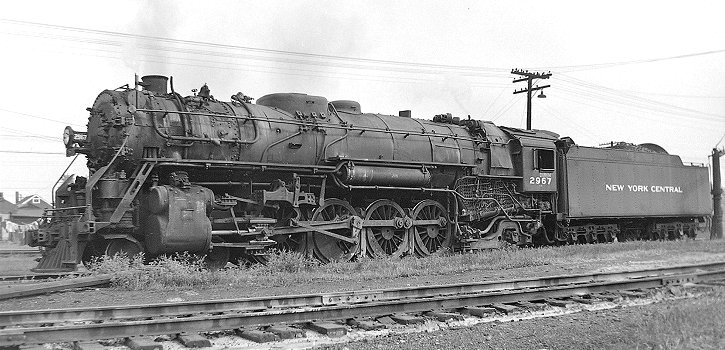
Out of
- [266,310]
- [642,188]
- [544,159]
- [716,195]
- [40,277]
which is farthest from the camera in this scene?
[716,195]

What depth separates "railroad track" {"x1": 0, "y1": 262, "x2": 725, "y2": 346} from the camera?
240 inches

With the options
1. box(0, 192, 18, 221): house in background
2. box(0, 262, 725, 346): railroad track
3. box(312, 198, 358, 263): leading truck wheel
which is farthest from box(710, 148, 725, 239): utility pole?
box(0, 192, 18, 221): house in background

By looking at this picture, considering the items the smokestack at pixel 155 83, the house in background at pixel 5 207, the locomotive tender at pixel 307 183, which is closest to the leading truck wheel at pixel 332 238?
the locomotive tender at pixel 307 183

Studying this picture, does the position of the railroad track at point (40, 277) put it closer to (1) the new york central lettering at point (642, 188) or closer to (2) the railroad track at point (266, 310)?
→ (2) the railroad track at point (266, 310)

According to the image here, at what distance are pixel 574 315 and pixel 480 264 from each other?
591 cm

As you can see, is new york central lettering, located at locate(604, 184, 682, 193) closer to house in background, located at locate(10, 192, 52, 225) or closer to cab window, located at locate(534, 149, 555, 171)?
cab window, located at locate(534, 149, 555, 171)

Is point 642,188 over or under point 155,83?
under

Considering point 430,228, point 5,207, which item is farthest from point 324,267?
point 5,207

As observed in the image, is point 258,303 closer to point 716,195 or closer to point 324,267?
point 324,267

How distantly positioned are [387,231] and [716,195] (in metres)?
17.5

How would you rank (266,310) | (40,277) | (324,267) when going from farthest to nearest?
(324,267) → (40,277) → (266,310)

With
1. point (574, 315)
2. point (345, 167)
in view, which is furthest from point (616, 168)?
point (574, 315)

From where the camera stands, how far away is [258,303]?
7.86 meters

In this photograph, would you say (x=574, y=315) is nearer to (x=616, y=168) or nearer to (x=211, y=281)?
Result: (x=211, y=281)
